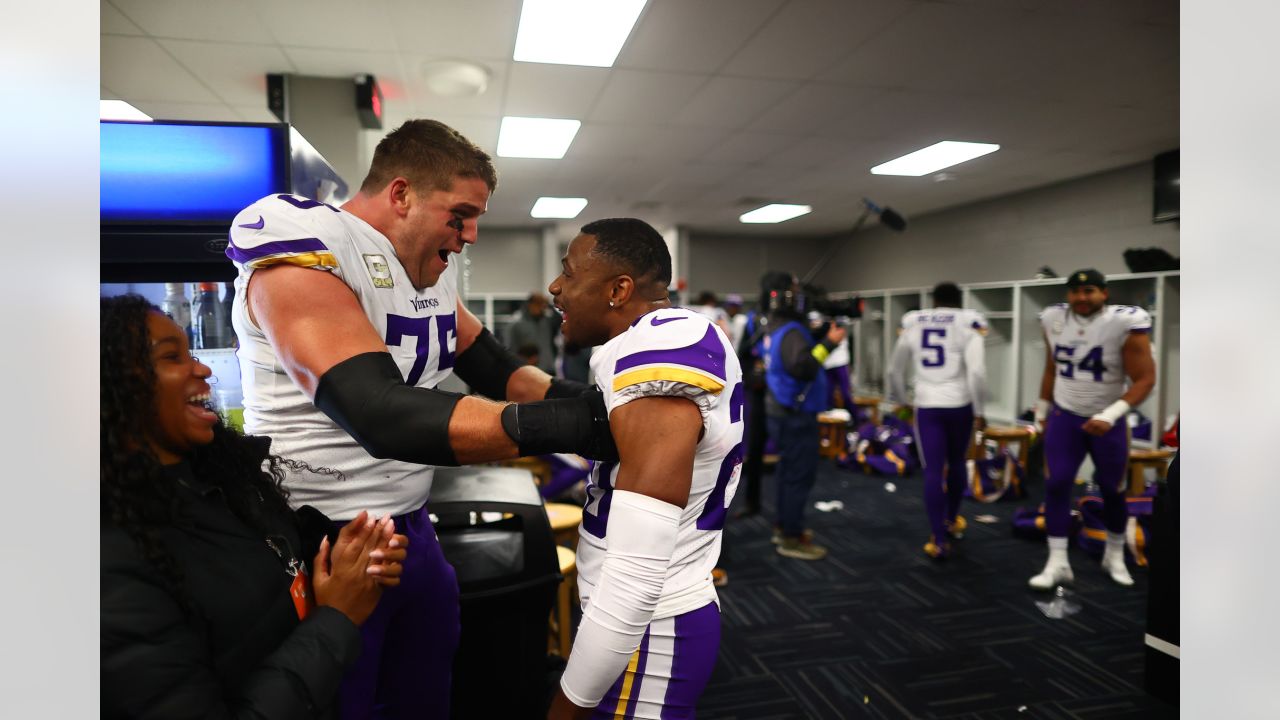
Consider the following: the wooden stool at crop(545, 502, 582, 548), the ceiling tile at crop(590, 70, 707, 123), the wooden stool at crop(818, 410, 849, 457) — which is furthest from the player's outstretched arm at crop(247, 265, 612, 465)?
the wooden stool at crop(818, 410, 849, 457)

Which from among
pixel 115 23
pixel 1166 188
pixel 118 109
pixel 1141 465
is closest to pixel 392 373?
pixel 115 23

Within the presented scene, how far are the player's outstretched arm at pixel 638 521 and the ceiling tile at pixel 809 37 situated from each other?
2.55 meters

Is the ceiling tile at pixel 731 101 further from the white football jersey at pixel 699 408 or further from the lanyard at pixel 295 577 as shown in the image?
the lanyard at pixel 295 577

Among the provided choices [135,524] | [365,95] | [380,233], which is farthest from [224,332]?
[365,95]

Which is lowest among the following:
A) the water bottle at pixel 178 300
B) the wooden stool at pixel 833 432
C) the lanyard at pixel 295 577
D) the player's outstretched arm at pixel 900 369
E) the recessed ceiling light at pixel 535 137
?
the wooden stool at pixel 833 432

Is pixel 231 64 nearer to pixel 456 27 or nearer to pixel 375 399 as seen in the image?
pixel 456 27

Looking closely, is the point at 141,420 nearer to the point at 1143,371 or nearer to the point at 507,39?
the point at 507,39

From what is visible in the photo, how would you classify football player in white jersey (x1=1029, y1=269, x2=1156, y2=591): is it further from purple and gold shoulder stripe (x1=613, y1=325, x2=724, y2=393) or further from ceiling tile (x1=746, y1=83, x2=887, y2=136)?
purple and gold shoulder stripe (x1=613, y1=325, x2=724, y2=393)

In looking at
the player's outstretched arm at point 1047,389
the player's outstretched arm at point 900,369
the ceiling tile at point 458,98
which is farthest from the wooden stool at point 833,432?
the ceiling tile at point 458,98

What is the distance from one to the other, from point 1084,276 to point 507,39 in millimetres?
3134

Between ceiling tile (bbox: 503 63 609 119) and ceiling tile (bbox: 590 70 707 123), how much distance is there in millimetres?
85

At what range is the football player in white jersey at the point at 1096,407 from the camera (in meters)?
3.28

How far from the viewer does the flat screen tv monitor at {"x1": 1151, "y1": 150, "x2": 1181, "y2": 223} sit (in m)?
5.29

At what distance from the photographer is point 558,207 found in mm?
8109
